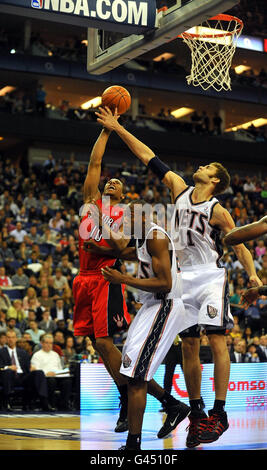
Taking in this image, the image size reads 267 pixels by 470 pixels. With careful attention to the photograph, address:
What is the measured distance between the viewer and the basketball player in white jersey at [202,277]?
19.8 feet

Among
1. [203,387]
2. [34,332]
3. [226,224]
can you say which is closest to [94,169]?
[226,224]

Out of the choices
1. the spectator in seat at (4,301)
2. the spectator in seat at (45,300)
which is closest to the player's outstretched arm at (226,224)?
the spectator in seat at (4,301)

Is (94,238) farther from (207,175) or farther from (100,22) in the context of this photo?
(100,22)

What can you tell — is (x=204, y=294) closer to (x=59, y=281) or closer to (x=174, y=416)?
(x=174, y=416)

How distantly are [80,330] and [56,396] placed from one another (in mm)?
5597

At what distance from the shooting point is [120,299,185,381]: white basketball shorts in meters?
5.47

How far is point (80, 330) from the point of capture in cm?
699

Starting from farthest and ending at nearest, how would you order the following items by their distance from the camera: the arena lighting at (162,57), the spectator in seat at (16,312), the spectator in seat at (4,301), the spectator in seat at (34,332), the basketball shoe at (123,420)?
the arena lighting at (162,57) → the spectator in seat at (4,301) → the spectator in seat at (16,312) → the spectator in seat at (34,332) → the basketball shoe at (123,420)

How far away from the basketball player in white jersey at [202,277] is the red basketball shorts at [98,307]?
2.66 ft

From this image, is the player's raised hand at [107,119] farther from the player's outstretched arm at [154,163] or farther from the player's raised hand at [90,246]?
the player's raised hand at [90,246]

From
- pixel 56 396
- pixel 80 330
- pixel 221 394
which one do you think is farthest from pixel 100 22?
pixel 56 396

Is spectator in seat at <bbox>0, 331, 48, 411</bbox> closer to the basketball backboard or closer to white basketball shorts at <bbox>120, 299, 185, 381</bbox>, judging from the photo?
the basketball backboard

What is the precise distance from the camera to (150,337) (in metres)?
5.55

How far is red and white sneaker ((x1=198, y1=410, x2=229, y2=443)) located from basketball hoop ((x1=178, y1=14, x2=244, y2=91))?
462 centimetres
